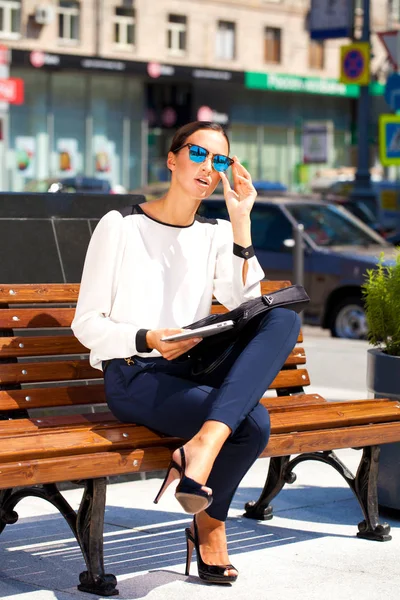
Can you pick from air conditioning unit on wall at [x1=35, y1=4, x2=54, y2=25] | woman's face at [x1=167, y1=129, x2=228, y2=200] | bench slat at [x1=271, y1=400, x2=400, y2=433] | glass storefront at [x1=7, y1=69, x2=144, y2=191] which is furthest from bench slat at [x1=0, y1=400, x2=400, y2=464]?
air conditioning unit on wall at [x1=35, y1=4, x2=54, y2=25]

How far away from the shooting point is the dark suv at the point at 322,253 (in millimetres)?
13664

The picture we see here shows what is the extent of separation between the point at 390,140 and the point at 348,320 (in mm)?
2210

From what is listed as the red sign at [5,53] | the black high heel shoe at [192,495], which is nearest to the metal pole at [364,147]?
the red sign at [5,53]

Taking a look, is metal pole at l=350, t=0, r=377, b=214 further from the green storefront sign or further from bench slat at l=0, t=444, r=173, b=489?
the green storefront sign

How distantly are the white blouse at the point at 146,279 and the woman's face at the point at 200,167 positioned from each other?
170 mm

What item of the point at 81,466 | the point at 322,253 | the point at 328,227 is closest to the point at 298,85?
the point at 328,227

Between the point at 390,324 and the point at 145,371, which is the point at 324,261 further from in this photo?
the point at 145,371

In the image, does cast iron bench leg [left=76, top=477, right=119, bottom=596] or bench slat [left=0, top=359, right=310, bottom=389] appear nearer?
cast iron bench leg [left=76, top=477, right=119, bottom=596]

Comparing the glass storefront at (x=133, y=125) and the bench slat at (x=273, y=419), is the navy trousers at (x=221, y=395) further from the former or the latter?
the glass storefront at (x=133, y=125)

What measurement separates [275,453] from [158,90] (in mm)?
41871

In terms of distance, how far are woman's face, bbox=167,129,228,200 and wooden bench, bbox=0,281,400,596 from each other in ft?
2.65

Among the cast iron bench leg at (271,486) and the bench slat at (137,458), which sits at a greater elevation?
the bench slat at (137,458)

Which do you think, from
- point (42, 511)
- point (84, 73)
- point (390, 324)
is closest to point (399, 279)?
point (390, 324)

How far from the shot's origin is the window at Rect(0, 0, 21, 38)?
4122 cm
